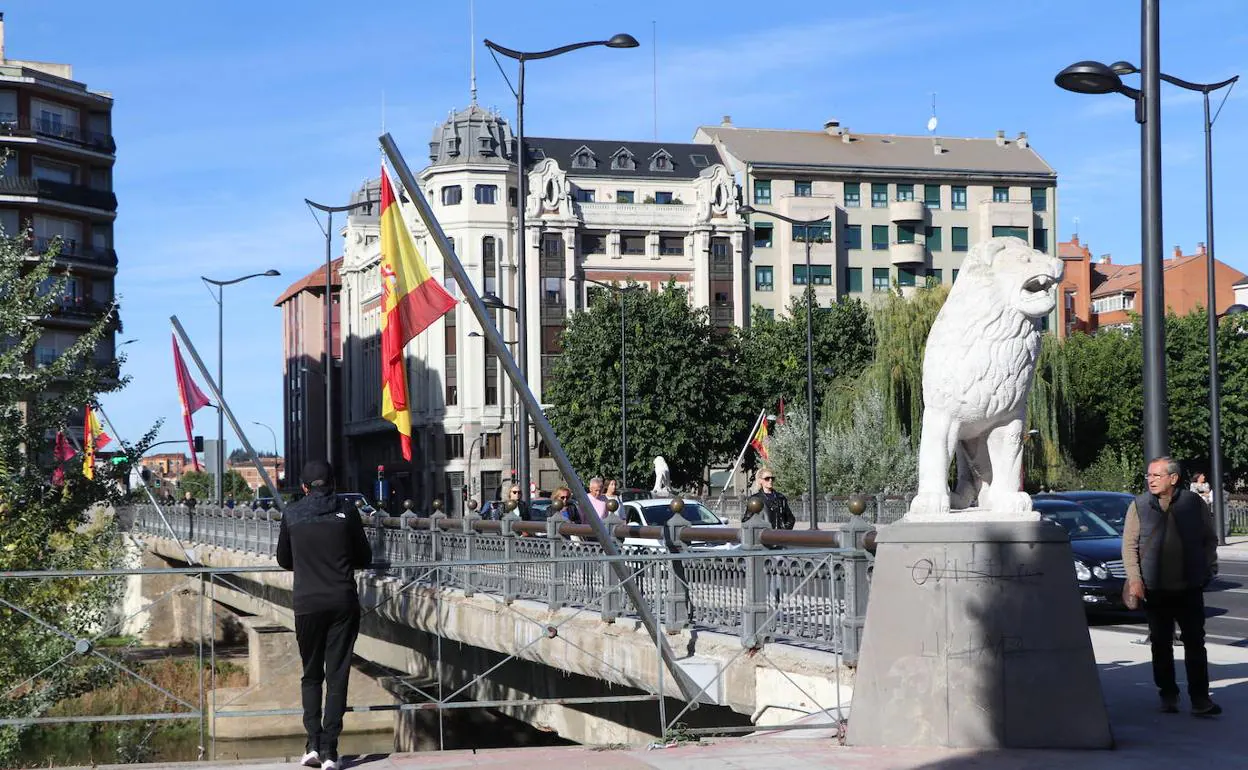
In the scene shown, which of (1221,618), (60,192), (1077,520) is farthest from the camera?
(60,192)

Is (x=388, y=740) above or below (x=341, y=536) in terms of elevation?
below

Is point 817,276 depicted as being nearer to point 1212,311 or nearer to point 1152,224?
point 1212,311

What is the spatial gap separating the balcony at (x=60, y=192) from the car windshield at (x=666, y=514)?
52321 mm

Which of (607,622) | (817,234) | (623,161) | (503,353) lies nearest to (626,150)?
(623,161)

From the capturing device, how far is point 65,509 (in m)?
20.1

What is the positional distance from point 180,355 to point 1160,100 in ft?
62.0

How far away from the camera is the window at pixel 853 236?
92.6 m

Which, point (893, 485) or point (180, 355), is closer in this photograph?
point (180, 355)

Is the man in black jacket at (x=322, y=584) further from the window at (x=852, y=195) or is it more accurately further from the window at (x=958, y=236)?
the window at (x=958, y=236)

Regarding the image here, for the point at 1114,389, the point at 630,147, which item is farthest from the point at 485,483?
the point at 1114,389

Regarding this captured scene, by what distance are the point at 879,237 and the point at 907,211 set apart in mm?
2331

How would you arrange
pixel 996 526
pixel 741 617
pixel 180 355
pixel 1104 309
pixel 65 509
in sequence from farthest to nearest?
pixel 1104 309 < pixel 180 355 < pixel 65 509 < pixel 741 617 < pixel 996 526

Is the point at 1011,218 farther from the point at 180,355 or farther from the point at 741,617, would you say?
the point at 741,617

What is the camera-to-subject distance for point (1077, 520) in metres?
19.8
